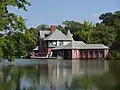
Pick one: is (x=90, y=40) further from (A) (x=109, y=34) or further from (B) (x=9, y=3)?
(B) (x=9, y=3)

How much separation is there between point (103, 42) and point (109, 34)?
9.97 ft

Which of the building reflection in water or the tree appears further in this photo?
the building reflection in water

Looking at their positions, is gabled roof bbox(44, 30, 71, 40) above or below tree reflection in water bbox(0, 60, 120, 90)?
above

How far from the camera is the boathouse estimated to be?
8375 centimetres

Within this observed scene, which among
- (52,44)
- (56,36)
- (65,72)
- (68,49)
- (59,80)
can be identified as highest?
(56,36)

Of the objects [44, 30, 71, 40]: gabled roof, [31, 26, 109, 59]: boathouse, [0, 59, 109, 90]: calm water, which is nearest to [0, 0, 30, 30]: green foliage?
[0, 59, 109, 90]: calm water

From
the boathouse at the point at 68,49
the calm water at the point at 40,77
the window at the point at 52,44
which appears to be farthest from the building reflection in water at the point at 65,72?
the window at the point at 52,44

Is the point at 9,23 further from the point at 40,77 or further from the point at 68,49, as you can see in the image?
the point at 68,49

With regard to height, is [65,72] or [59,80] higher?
[65,72]

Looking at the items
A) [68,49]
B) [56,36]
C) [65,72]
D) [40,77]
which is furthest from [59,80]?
[56,36]

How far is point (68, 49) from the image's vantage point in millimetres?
84188

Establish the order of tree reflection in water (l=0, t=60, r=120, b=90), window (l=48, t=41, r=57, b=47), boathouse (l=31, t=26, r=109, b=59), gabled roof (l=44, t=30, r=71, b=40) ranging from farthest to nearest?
window (l=48, t=41, r=57, b=47), gabled roof (l=44, t=30, r=71, b=40), boathouse (l=31, t=26, r=109, b=59), tree reflection in water (l=0, t=60, r=120, b=90)

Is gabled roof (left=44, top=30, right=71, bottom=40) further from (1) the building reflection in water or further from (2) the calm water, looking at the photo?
(2) the calm water

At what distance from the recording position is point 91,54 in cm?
8462
